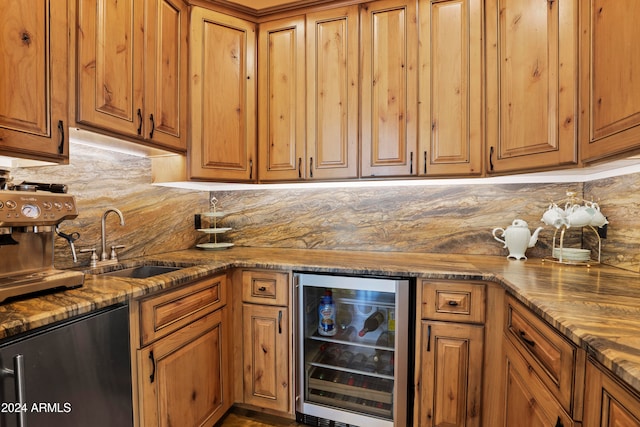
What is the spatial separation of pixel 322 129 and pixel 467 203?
1.04 m

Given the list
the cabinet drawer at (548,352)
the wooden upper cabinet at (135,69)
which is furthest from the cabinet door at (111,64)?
the cabinet drawer at (548,352)

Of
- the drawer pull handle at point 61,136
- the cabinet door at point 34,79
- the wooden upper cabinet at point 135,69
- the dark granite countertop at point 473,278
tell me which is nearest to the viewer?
the dark granite countertop at point 473,278

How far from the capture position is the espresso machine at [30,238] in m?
0.95

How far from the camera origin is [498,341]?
53.4 inches

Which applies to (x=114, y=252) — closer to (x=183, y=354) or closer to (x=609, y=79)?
(x=183, y=354)

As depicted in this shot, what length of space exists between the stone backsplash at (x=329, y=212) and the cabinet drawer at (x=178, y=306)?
2.04ft

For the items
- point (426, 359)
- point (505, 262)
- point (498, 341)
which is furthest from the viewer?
point (505, 262)

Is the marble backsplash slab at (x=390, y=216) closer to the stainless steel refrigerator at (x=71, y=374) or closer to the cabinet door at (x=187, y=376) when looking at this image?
the cabinet door at (x=187, y=376)

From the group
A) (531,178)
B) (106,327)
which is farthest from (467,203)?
(106,327)

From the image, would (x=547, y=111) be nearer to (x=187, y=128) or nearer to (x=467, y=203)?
(x=467, y=203)

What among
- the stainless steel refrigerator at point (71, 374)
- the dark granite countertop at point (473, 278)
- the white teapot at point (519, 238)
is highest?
the white teapot at point (519, 238)

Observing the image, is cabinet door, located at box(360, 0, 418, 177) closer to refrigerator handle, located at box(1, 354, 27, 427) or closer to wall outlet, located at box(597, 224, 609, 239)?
wall outlet, located at box(597, 224, 609, 239)

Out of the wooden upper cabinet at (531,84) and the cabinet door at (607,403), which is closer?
the cabinet door at (607,403)

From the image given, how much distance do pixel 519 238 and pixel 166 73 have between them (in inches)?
85.4
